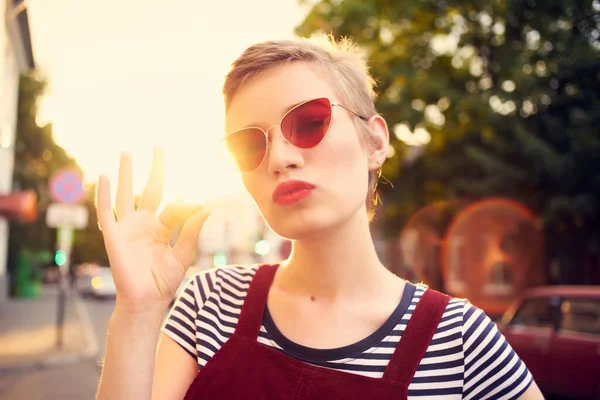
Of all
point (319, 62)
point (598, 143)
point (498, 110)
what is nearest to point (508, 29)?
point (498, 110)

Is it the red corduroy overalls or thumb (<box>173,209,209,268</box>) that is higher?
thumb (<box>173,209,209,268</box>)

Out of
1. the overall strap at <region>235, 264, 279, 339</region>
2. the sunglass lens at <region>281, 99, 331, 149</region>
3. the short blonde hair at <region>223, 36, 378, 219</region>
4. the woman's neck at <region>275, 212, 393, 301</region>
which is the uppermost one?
the short blonde hair at <region>223, 36, 378, 219</region>

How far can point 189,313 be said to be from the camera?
162 cm

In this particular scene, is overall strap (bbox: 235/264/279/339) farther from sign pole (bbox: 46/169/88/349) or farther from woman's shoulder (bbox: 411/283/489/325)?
sign pole (bbox: 46/169/88/349)

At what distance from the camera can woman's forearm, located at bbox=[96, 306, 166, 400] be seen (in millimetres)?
1332

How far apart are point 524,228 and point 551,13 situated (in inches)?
393

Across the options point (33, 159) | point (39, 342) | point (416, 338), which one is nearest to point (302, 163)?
point (416, 338)

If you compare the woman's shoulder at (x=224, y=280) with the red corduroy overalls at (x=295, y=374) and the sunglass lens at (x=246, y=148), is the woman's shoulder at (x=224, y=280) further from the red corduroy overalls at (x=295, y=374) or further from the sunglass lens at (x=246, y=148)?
the sunglass lens at (x=246, y=148)

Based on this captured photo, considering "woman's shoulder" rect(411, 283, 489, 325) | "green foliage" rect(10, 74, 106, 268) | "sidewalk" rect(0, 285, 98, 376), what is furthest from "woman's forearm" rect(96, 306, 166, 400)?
"green foliage" rect(10, 74, 106, 268)

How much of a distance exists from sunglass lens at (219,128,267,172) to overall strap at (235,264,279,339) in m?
0.31

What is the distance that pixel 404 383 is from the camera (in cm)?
135

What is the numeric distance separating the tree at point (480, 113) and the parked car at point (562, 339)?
2.52 metres

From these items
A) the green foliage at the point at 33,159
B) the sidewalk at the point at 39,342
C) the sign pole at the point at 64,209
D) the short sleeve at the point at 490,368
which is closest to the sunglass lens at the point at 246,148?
the short sleeve at the point at 490,368

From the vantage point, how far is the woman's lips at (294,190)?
1476 millimetres
